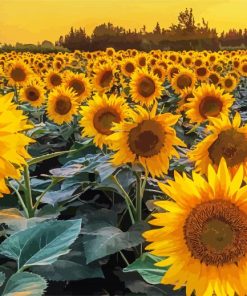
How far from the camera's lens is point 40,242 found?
6.49 ft

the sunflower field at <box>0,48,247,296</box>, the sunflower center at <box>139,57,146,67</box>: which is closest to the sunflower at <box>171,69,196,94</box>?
the sunflower center at <box>139,57,146,67</box>

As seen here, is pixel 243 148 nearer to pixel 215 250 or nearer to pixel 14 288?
pixel 215 250

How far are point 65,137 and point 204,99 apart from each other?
136 cm

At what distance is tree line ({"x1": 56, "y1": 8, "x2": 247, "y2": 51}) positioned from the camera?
110 ft

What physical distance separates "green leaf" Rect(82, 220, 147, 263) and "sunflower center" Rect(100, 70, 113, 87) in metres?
5.23

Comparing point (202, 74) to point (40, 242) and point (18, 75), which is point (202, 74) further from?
point (40, 242)

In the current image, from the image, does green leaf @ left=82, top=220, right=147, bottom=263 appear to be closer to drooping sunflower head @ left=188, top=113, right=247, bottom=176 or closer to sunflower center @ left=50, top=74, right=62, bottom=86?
drooping sunflower head @ left=188, top=113, right=247, bottom=176

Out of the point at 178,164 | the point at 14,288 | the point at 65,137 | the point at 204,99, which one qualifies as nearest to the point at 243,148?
the point at 178,164

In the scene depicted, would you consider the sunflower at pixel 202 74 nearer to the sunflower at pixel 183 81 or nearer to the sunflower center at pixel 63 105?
the sunflower at pixel 183 81

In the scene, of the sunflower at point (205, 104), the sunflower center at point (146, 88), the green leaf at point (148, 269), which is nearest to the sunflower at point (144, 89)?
the sunflower center at point (146, 88)

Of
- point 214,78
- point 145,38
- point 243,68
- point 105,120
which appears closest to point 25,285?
point 105,120

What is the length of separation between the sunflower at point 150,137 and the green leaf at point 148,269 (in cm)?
89

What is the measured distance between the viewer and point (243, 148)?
255 centimetres

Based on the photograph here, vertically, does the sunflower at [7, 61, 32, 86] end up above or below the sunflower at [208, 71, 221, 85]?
above
